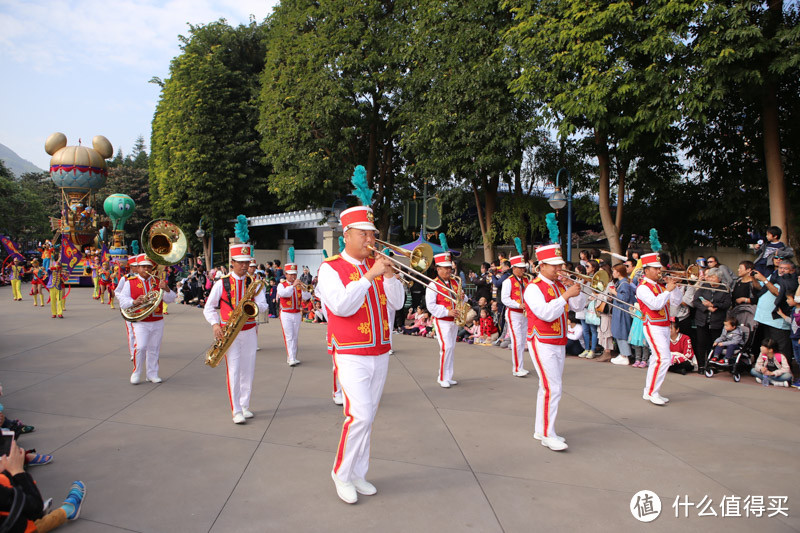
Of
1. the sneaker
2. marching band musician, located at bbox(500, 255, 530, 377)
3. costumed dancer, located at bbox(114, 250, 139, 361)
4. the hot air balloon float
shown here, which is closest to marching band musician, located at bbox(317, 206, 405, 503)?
the sneaker

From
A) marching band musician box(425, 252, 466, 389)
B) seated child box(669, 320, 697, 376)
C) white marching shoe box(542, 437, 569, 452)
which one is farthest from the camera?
seated child box(669, 320, 697, 376)

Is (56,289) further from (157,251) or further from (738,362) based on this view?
(738,362)

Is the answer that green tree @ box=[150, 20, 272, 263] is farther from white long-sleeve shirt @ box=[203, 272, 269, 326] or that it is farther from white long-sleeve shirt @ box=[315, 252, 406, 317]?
white long-sleeve shirt @ box=[315, 252, 406, 317]

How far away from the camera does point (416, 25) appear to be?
17922mm

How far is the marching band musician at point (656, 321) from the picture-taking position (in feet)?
22.5

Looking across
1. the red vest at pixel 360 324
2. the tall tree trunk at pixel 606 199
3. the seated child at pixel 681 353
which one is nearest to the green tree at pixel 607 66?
the tall tree trunk at pixel 606 199

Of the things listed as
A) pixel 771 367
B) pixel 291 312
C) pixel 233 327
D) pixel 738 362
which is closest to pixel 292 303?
pixel 291 312

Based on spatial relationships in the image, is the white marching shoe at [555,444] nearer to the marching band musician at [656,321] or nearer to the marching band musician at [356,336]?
the marching band musician at [356,336]

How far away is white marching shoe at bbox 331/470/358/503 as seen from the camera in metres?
3.94

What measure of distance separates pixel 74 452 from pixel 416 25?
1721 centimetres

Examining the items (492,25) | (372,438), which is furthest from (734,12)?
(372,438)

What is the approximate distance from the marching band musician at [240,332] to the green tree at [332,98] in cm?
1405

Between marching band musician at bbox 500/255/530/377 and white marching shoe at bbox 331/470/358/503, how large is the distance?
4.80m

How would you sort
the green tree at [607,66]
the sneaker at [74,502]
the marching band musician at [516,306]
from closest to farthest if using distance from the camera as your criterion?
1. the sneaker at [74,502]
2. the marching band musician at [516,306]
3. the green tree at [607,66]
